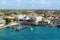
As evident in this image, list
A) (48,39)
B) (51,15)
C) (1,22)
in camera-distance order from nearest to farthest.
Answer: (48,39)
(1,22)
(51,15)

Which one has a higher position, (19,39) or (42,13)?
(42,13)

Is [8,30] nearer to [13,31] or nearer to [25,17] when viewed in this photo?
[13,31]

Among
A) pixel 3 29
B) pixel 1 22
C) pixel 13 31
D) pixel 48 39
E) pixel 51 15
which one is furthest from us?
pixel 51 15

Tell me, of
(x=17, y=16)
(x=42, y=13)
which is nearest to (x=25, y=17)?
(x=17, y=16)

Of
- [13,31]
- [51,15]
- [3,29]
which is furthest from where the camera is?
[51,15]

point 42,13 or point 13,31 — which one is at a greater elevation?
point 42,13

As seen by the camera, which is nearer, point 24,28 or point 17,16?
point 24,28

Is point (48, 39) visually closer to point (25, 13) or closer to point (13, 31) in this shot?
point (13, 31)

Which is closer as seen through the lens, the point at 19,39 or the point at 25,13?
the point at 19,39

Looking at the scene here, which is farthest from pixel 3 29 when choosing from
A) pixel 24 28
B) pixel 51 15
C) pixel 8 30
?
pixel 51 15
